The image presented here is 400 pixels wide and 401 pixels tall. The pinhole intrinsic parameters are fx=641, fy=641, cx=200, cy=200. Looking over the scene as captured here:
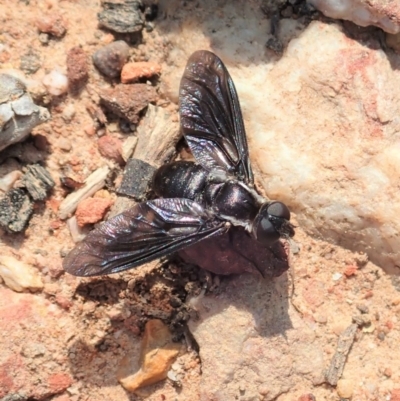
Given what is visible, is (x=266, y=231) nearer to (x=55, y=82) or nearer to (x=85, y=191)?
(x=85, y=191)

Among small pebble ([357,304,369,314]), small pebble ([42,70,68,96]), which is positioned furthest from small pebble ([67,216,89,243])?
small pebble ([357,304,369,314])

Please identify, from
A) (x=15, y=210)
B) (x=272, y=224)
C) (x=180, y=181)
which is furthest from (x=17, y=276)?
(x=272, y=224)

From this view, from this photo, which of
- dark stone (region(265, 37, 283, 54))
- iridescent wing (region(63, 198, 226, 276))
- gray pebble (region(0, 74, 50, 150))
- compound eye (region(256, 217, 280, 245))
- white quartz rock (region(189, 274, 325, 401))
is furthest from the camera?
dark stone (region(265, 37, 283, 54))

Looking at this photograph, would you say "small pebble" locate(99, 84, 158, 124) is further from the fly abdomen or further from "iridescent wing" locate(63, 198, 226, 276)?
"iridescent wing" locate(63, 198, 226, 276)

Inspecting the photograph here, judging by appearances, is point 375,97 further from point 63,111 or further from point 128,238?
point 63,111

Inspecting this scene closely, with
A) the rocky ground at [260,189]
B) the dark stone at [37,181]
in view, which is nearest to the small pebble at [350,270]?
the rocky ground at [260,189]
